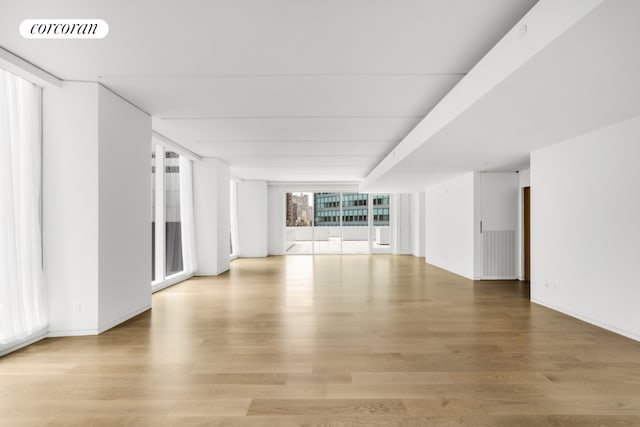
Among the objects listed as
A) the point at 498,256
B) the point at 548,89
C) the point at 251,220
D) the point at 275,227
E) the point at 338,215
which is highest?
the point at 548,89

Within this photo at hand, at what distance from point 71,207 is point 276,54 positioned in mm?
2781

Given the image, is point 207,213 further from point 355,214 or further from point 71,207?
point 355,214

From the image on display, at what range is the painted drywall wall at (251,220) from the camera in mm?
13031

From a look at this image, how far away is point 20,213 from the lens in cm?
360

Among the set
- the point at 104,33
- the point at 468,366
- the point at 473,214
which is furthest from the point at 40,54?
the point at 473,214

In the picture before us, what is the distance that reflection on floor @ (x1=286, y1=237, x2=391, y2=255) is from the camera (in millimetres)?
14268

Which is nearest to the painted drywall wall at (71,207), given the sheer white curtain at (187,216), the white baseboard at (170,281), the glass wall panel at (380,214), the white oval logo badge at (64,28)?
the white oval logo badge at (64,28)

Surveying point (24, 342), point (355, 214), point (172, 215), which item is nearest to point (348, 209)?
point (355, 214)

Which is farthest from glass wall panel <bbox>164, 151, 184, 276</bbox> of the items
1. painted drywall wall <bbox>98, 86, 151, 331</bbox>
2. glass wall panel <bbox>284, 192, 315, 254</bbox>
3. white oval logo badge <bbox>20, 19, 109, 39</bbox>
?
glass wall panel <bbox>284, 192, 315, 254</bbox>

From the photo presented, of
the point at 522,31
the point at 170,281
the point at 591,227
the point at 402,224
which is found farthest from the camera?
the point at 402,224

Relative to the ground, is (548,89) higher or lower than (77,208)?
higher

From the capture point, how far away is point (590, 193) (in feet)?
14.5

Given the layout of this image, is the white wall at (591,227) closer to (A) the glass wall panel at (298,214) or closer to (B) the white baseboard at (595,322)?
(B) the white baseboard at (595,322)

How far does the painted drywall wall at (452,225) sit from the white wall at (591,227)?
2.42 metres
